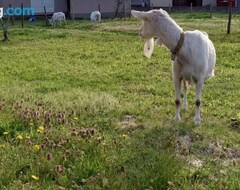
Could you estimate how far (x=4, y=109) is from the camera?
6.76m

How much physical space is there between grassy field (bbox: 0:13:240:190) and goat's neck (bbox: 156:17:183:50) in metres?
1.17

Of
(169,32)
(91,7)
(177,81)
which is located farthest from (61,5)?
(169,32)

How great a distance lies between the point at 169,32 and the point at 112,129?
153 centimetres

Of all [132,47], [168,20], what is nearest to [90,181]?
[168,20]

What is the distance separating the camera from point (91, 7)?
3662 cm

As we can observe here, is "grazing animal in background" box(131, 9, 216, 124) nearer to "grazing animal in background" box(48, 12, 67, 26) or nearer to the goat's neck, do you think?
the goat's neck

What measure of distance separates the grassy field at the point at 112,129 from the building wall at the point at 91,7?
24.5 m

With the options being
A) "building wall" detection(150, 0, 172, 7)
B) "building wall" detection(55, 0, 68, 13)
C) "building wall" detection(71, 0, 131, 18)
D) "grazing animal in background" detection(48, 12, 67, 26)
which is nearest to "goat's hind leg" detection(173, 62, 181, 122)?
"grazing animal in background" detection(48, 12, 67, 26)

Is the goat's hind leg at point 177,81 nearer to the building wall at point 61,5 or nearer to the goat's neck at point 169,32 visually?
the goat's neck at point 169,32

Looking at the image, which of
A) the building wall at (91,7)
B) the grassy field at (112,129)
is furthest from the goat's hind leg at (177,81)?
the building wall at (91,7)

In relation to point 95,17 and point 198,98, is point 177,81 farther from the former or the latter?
point 95,17

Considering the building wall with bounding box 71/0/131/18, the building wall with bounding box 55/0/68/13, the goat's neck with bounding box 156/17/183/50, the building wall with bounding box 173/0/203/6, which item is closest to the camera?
the goat's neck with bounding box 156/17/183/50

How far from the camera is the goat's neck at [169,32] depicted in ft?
19.3

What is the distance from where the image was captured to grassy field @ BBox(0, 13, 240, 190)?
4.22 metres
